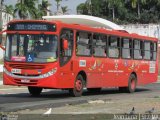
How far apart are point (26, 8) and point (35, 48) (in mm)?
62766

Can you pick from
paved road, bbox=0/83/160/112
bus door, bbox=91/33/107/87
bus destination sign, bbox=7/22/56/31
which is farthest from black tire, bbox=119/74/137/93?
bus destination sign, bbox=7/22/56/31

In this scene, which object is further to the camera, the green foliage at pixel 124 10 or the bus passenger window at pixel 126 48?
the green foliage at pixel 124 10

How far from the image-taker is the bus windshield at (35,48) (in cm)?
2255

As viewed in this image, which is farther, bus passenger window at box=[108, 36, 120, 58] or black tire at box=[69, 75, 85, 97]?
bus passenger window at box=[108, 36, 120, 58]

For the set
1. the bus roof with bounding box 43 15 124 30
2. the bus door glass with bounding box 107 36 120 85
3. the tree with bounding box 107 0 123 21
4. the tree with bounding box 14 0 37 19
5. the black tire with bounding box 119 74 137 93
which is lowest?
the black tire with bounding box 119 74 137 93

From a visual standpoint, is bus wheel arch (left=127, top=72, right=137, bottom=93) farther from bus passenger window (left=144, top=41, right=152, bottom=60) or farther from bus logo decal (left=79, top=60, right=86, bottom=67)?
bus logo decal (left=79, top=60, right=86, bottom=67)

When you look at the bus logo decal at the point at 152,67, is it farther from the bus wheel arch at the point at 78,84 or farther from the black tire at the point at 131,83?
the bus wheel arch at the point at 78,84

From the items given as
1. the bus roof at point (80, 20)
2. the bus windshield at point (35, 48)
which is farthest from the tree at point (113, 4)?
the bus windshield at point (35, 48)

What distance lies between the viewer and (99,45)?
2592cm

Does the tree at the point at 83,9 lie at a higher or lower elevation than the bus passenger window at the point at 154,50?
higher

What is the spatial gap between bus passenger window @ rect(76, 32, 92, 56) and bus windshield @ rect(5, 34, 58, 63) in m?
1.69

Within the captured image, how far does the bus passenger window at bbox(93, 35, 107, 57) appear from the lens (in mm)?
25578

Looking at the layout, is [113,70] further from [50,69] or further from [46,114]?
[46,114]

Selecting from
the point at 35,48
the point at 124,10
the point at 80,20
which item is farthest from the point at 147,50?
the point at 124,10
